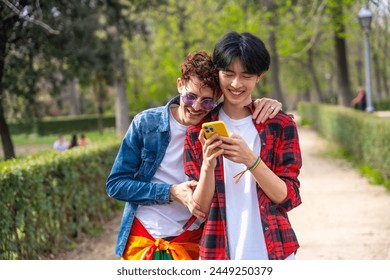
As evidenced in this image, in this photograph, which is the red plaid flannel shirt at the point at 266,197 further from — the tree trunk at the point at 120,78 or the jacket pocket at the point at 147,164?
the tree trunk at the point at 120,78

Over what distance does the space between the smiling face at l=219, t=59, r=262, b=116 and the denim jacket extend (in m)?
0.43

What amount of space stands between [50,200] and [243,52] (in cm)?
538

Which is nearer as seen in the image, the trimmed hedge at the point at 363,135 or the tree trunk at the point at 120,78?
the trimmed hedge at the point at 363,135

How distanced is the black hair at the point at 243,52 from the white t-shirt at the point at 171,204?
1.57 feet

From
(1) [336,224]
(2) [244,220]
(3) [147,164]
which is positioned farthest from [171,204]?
(1) [336,224]

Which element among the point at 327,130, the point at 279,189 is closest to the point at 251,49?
the point at 279,189

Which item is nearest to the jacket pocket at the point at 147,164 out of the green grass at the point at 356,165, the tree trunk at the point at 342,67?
the green grass at the point at 356,165

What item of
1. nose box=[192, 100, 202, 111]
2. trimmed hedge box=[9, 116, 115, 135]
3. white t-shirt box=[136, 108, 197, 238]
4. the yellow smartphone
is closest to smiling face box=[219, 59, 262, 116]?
nose box=[192, 100, 202, 111]

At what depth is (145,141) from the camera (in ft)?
9.64

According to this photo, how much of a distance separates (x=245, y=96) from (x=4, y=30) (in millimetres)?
10437

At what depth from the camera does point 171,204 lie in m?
2.94

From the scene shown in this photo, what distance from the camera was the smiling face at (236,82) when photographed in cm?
256

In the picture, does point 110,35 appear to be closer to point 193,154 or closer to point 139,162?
point 139,162

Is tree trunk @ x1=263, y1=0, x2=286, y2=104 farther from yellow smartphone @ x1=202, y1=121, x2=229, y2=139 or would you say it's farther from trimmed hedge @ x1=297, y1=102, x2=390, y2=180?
yellow smartphone @ x1=202, y1=121, x2=229, y2=139
